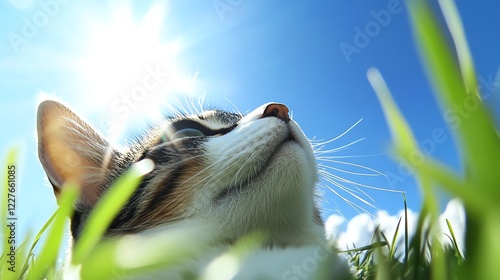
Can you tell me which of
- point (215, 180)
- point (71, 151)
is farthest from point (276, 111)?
point (71, 151)

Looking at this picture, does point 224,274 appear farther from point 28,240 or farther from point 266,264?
point 28,240

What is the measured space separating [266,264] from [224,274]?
0.38m

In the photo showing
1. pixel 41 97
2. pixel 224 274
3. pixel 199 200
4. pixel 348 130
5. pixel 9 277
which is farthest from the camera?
pixel 348 130

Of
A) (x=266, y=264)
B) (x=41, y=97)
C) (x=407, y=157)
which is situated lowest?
(x=266, y=264)

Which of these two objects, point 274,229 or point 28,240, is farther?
point 274,229

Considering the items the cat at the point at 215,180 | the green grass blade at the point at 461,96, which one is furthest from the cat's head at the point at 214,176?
the green grass blade at the point at 461,96

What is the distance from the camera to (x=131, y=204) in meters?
1.89

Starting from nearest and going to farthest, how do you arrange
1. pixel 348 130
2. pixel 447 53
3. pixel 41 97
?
pixel 447 53
pixel 41 97
pixel 348 130

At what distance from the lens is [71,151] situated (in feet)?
6.30

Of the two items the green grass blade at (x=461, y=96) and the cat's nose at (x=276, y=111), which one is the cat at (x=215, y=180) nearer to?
the cat's nose at (x=276, y=111)

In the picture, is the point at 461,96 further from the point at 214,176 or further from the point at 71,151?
the point at 71,151

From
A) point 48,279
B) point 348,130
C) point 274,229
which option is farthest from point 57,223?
point 348,130

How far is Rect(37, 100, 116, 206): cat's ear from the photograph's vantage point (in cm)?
179

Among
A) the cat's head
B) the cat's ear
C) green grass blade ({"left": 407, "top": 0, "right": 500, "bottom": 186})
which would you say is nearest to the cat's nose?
the cat's head
